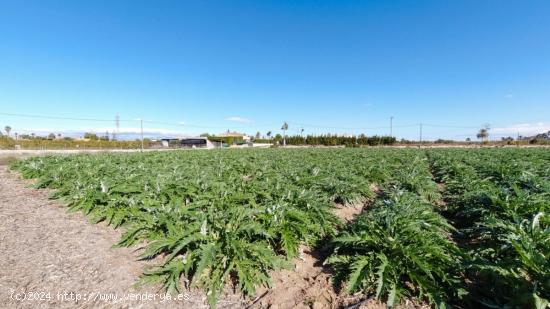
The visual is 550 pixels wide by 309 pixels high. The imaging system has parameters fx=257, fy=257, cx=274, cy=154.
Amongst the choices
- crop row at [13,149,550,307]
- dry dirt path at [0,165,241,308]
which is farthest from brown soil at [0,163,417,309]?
crop row at [13,149,550,307]

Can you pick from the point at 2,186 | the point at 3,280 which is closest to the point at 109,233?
the point at 3,280

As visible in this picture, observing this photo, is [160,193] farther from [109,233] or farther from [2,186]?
[2,186]

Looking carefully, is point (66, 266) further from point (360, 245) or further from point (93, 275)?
point (360, 245)

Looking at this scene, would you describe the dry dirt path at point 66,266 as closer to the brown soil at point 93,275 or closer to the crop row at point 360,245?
the brown soil at point 93,275

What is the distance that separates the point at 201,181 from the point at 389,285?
4.72 metres

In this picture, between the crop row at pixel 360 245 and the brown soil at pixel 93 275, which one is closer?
the crop row at pixel 360 245

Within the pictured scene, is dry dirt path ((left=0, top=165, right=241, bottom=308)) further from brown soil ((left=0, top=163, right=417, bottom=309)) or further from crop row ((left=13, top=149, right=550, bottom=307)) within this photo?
crop row ((left=13, top=149, right=550, bottom=307))

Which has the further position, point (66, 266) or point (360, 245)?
point (66, 266)

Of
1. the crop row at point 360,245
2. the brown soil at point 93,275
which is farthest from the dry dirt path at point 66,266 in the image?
the crop row at point 360,245

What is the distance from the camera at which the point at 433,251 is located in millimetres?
2791

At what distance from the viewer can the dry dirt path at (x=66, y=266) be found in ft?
9.12

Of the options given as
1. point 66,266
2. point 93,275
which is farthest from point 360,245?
point 66,266

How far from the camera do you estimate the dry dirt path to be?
2779 millimetres

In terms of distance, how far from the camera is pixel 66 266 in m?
3.45
